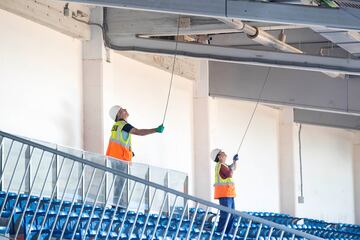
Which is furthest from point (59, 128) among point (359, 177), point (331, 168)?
point (359, 177)

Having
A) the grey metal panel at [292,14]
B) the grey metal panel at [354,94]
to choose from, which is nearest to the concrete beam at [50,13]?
the grey metal panel at [292,14]

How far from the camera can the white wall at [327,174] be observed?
2862cm

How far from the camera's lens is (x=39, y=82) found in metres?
15.3

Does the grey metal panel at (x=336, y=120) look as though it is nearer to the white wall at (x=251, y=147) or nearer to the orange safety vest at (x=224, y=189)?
the white wall at (x=251, y=147)

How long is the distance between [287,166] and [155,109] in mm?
8342

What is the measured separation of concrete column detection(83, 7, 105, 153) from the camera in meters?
16.5

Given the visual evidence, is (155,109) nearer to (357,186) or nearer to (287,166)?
(287,166)

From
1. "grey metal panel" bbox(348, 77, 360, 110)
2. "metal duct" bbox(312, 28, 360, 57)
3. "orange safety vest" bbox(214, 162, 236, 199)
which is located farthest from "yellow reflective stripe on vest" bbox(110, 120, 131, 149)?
"grey metal panel" bbox(348, 77, 360, 110)

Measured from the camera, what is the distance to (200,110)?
21.4m

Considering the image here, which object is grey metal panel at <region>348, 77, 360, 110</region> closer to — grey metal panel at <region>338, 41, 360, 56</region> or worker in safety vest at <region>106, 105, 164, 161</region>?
grey metal panel at <region>338, 41, 360, 56</region>

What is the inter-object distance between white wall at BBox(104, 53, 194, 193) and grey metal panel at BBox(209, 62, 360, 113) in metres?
0.89

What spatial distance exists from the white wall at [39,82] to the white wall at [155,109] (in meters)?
0.84

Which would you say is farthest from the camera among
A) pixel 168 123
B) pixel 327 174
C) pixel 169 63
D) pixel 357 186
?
pixel 357 186

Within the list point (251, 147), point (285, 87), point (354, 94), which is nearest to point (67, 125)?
point (285, 87)
